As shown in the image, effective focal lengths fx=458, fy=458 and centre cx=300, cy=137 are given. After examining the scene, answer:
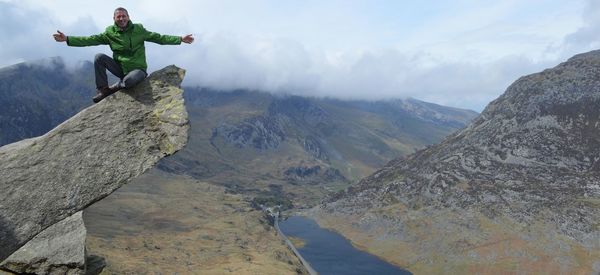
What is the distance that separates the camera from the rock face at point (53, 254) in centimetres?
2266

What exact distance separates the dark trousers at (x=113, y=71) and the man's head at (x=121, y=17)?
1629 mm

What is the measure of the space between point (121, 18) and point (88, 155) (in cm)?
600

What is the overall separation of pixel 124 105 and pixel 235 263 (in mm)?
170981

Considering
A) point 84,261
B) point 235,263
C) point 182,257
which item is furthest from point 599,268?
point 84,261

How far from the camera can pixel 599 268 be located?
640 feet

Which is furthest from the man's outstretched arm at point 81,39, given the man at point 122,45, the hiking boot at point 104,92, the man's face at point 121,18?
the hiking boot at point 104,92

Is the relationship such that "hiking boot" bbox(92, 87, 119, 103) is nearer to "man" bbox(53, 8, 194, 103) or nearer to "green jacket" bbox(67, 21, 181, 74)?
"man" bbox(53, 8, 194, 103)

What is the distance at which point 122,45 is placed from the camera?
19750 mm

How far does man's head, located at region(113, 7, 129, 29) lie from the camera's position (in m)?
19.1

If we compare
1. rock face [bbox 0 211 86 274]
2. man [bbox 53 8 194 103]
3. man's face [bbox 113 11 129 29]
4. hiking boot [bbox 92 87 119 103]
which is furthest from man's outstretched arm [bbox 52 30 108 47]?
rock face [bbox 0 211 86 274]

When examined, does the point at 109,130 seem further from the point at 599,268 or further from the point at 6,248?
the point at 599,268

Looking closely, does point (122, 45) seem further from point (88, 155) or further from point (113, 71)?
point (88, 155)

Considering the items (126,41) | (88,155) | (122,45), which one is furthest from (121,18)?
(88,155)

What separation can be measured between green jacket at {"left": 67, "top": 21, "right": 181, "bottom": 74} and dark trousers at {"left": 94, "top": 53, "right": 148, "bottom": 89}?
0.31 meters
